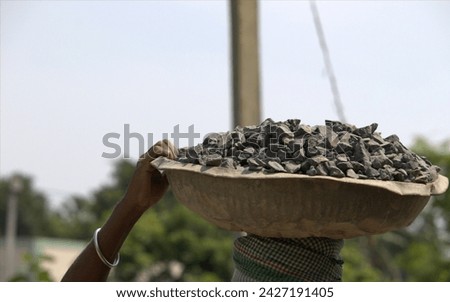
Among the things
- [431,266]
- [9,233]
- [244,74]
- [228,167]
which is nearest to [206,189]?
[228,167]

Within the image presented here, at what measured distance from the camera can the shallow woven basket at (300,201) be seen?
2.68m

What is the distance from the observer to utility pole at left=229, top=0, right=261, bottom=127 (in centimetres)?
432

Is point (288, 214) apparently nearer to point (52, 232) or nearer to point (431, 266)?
point (431, 266)

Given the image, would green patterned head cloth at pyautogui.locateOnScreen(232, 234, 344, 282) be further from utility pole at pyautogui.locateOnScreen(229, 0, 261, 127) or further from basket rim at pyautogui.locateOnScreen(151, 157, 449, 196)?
utility pole at pyautogui.locateOnScreen(229, 0, 261, 127)

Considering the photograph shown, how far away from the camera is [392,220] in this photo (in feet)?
9.37

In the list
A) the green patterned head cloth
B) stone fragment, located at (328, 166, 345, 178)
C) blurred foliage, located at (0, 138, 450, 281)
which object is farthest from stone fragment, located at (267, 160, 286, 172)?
blurred foliage, located at (0, 138, 450, 281)

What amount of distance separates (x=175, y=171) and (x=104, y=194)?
32.8 m

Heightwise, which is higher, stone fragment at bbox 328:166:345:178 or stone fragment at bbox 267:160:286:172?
stone fragment at bbox 267:160:286:172

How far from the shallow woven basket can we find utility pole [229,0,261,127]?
142 centimetres

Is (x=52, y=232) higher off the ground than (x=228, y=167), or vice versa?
(x=228, y=167)

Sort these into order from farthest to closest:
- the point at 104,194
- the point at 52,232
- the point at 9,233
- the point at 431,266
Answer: the point at 52,232, the point at 104,194, the point at 9,233, the point at 431,266

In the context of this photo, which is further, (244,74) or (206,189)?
(244,74)

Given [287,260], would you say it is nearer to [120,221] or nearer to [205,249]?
[120,221]

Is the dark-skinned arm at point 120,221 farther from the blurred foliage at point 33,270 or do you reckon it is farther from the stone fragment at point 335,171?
the blurred foliage at point 33,270
